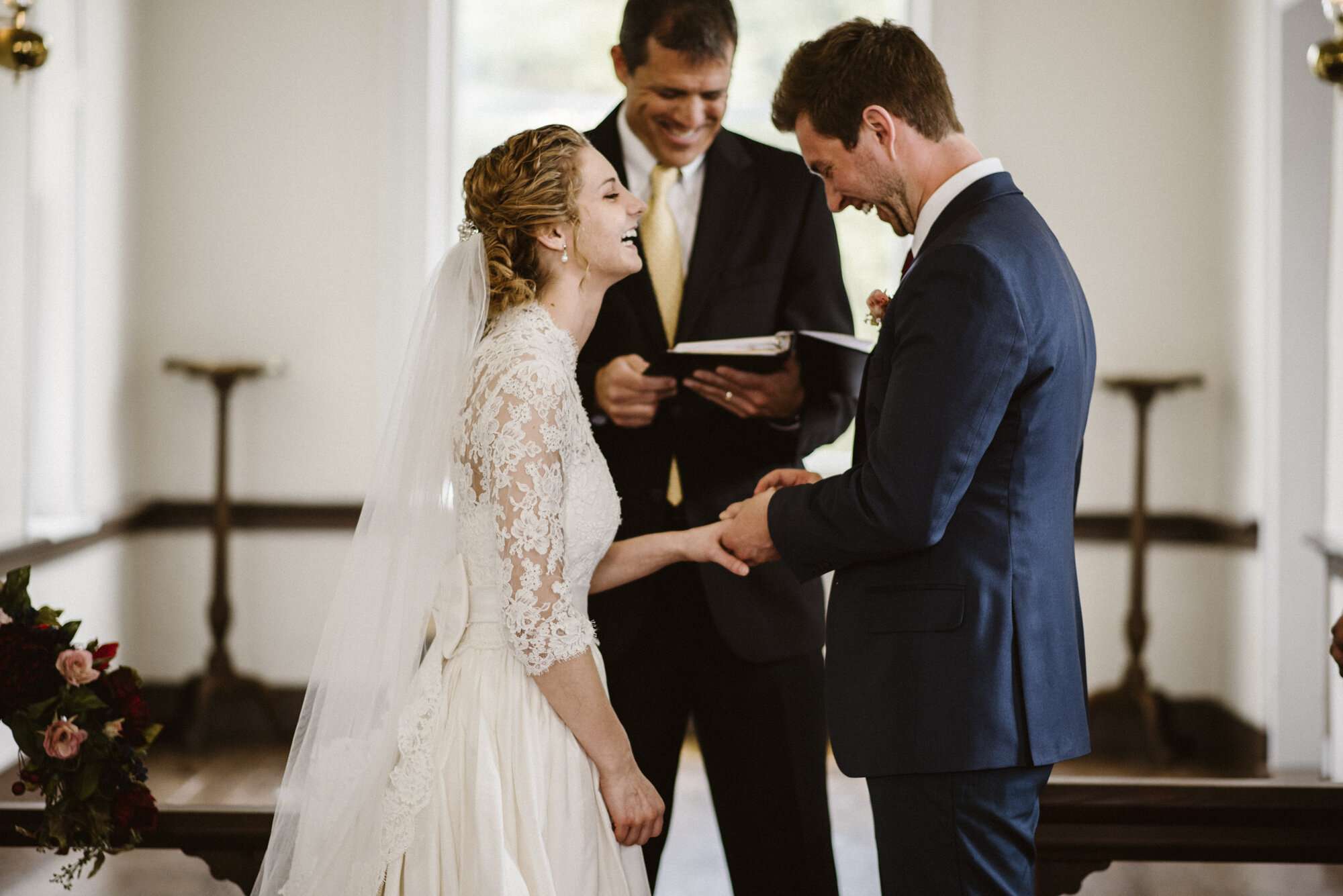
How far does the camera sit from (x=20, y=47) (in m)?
3.08

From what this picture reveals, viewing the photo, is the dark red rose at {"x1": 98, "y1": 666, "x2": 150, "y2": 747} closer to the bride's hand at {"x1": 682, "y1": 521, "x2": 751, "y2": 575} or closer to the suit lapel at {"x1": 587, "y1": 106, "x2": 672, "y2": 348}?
the bride's hand at {"x1": 682, "y1": 521, "x2": 751, "y2": 575}

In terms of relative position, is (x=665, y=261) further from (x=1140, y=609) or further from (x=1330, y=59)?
(x=1140, y=609)

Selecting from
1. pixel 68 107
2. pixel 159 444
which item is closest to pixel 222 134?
pixel 68 107

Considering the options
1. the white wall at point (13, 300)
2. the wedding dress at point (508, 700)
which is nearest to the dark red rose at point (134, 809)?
the wedding dress at point (508, 700)

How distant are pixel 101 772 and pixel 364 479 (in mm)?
3026

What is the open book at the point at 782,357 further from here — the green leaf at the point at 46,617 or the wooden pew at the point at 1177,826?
the green leaf at the point at 46,617

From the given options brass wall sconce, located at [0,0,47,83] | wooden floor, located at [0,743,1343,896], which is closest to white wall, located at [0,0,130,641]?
brass wall sconce, located at [0,0,47,83]

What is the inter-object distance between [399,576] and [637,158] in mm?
1064

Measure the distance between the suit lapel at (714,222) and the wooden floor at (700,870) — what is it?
194 centimetres

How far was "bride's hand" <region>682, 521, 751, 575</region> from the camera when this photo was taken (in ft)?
6.31

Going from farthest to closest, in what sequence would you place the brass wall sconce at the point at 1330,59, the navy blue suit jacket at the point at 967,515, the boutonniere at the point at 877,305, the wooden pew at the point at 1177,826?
the brass wall sconce at the point at 1330,59 < the wooden pew at the point at 1177,826 < the boutonniere at the point at 877,305 < the navy blue suit jacket at the point at 967,515

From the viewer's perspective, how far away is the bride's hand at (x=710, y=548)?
6.31 ft

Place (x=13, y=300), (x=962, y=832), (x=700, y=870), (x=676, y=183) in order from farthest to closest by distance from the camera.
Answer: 1. (x=13, y=300)
2. (x=700, y=870)
3. (x=676, y=183)
4. (x=962, y=832)

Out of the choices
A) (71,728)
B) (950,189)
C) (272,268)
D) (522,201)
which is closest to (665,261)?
(522,201)
